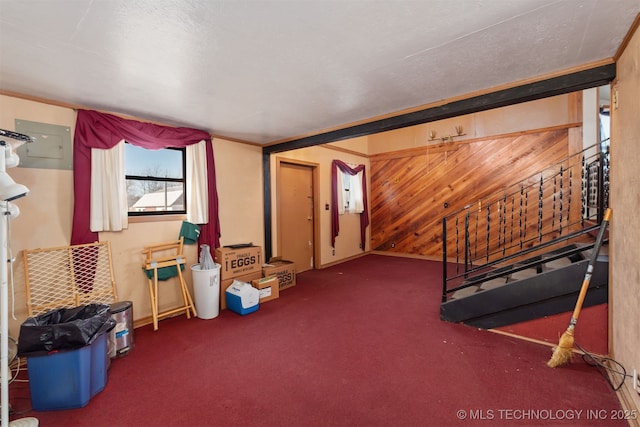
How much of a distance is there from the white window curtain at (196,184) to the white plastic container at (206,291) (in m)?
0.68

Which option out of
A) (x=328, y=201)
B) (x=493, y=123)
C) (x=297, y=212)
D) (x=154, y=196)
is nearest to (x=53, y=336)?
(x=154, y=196)

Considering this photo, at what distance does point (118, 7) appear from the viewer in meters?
1.31

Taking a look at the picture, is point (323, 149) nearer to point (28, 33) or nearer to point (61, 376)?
point (28, 33)

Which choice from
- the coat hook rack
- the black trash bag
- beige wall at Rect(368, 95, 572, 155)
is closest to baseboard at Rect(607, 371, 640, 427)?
the black trash bag

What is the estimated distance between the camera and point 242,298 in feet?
10.2

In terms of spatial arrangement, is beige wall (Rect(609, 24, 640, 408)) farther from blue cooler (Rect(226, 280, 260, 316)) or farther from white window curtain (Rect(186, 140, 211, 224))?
white window curtain (Rect(186, 140, 211, 224))

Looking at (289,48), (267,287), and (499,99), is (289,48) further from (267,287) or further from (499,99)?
(267,287)

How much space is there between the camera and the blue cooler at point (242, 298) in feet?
10.2

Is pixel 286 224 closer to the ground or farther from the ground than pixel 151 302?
farther from the ground

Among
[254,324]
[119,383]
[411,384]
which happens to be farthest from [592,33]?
[119,383]

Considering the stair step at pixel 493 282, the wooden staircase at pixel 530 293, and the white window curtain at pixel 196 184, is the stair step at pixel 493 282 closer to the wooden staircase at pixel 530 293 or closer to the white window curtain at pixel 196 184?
the wooden staircase at pixel 530 293

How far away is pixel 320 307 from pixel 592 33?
10.6 ft

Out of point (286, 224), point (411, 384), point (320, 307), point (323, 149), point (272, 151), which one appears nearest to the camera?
point (411, 384)

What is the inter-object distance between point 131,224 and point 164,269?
0.60m
